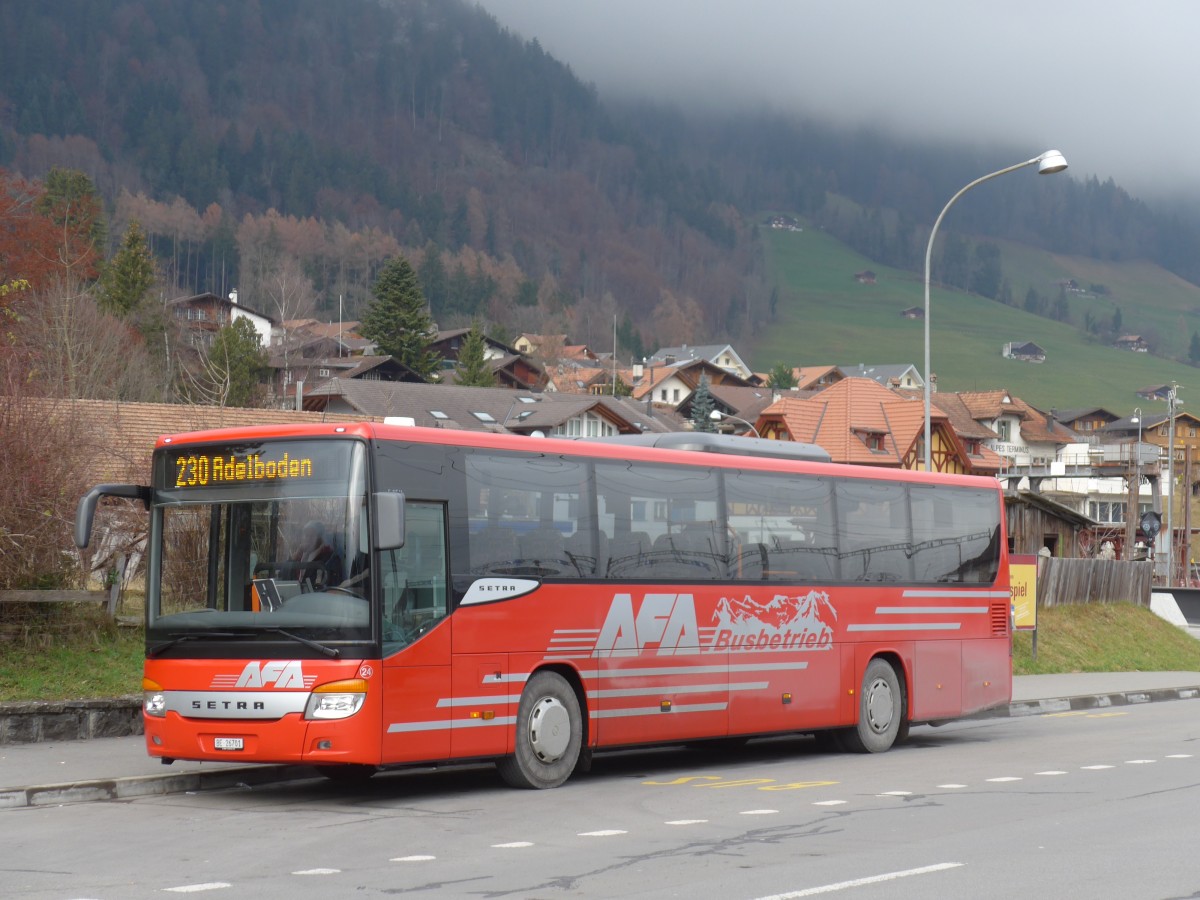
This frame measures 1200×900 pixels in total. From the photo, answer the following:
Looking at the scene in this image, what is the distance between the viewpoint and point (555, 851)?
1021 centimetres

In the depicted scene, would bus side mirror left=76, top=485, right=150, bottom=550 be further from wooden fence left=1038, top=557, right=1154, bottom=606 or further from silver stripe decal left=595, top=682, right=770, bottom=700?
wooden fence left=1038, top=557, right=1154, bottom=606

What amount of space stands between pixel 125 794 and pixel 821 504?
Answer: 306 inches

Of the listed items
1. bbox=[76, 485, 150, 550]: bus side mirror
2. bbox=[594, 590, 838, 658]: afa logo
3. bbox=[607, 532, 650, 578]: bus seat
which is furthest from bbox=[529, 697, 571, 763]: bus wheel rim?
bbox=[76, 485, 150, 550]: bus side mirror

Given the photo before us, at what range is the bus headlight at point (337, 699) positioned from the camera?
12078mm

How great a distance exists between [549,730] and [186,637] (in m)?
3.24

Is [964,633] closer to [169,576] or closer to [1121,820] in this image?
[1121,820]

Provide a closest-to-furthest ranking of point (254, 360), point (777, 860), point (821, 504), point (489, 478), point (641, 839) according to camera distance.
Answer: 1. point (777, 860)
2. point (641, 839)
3. point (489, 478)
4. point (821, 504)
5. point (254, 360)

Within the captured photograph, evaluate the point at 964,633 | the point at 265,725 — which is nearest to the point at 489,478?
the point at 265,725

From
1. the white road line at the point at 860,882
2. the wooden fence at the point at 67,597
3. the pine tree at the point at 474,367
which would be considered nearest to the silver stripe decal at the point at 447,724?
the white road line at the point at 860,882

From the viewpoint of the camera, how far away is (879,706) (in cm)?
1778

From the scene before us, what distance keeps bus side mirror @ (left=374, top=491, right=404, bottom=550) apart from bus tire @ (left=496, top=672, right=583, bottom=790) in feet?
7.26

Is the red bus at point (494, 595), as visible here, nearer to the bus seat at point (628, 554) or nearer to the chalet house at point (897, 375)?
the bus seat at point (628, 554)

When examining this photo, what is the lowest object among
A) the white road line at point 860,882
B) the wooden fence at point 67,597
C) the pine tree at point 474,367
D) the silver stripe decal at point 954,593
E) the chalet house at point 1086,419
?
the white road line at point 860,882

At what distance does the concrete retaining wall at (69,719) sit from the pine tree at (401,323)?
337 ft
